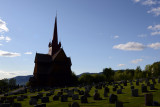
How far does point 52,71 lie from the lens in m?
66.1

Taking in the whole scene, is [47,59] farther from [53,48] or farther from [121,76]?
[121,76]

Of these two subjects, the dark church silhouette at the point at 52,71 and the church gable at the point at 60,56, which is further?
the church gable at the point at 60,56

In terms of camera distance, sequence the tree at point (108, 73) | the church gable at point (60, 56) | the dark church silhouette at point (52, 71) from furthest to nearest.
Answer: the tree at point (108, 73), the church gable at point (60, 56), the dark church silhouette at point (52, 71)

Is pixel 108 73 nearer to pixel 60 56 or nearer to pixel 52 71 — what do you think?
pixel 60 56

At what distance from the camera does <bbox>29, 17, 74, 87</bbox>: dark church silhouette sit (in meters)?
64.6

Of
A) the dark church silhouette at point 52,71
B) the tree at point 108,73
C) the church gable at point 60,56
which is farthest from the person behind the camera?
the tree at point 108,73

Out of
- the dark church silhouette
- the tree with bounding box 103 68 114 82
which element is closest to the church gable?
the dark church silhouette

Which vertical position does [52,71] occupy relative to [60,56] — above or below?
below

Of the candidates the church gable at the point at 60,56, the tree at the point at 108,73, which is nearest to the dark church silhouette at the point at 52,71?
the church gable at the point at 60,56

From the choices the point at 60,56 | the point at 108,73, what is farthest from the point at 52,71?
the point at 108,73

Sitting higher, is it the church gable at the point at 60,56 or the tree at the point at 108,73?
the church gable at the point at 60,56

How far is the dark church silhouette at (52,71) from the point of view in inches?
2542

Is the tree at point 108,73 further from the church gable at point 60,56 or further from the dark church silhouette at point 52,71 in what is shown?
the church gable at point 60,56

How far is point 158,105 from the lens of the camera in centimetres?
1364
